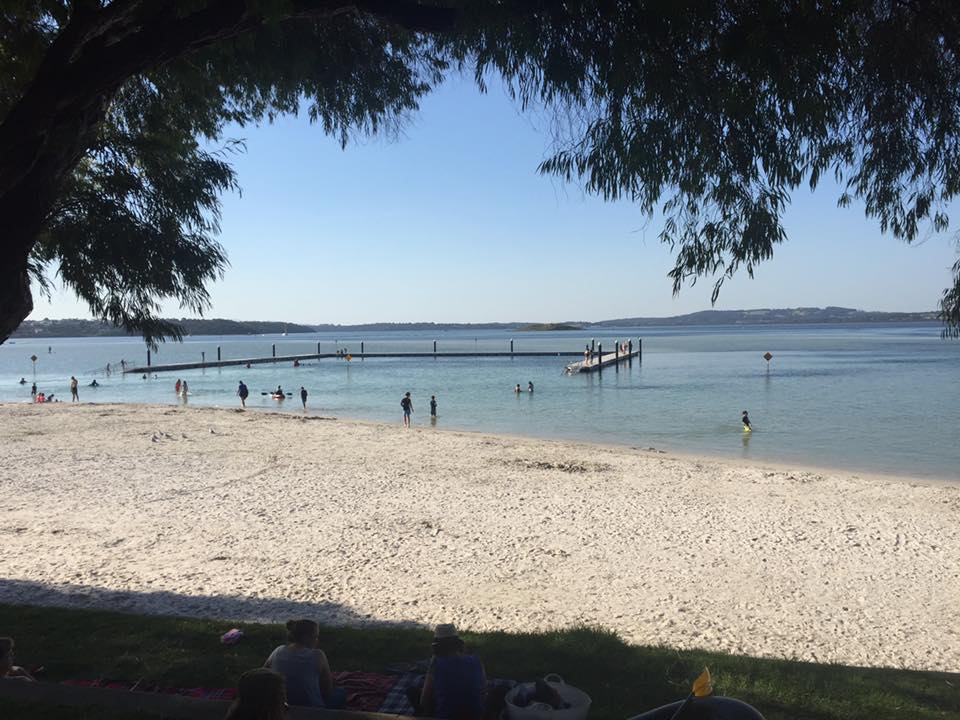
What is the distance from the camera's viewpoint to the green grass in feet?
16.6

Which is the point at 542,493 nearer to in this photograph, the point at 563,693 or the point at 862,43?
the point at 563,693

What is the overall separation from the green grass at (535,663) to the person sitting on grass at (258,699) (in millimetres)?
2570

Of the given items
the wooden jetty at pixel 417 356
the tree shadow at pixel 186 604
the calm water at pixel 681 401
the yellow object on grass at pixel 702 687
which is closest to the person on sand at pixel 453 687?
the yellow object on grass at pixel 702 687

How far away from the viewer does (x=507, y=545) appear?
1132 centimetres

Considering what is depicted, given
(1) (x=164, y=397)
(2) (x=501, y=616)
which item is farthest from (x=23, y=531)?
(1) (x=164, y=397)

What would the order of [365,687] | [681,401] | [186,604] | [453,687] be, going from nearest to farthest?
[453,687] < [365,687] < [186,604] < [681,401]

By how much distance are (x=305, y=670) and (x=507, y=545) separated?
7.24 meters

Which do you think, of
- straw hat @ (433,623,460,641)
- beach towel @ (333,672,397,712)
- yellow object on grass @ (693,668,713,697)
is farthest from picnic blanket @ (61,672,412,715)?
yellow object on grass @ (693,668,713,697)

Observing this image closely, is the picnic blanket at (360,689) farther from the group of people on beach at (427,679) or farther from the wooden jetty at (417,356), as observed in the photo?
the wooden jetty at (417,356)

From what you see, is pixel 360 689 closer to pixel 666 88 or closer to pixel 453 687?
pixel 453 687

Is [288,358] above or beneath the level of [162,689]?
above

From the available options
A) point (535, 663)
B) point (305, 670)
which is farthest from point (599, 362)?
point (305, 670)

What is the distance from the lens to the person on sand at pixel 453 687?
13.4 feet

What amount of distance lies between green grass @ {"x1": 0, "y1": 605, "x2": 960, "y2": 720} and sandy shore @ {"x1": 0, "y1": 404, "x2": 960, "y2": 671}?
4.18ft
